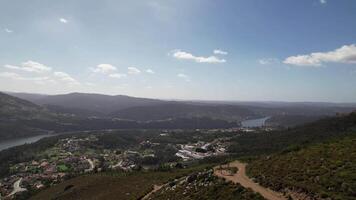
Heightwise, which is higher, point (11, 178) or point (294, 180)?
point (294, 180)

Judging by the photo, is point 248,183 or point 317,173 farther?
point 248,183

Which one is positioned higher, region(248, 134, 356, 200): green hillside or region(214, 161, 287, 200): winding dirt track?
region(248, 134, 356, 200): green hillside

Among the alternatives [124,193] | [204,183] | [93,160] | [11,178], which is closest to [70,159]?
[93,160]

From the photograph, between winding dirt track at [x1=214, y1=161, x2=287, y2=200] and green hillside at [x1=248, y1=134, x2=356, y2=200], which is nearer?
green hillside at [x1=248, y1=134, x2=356, y2=200]

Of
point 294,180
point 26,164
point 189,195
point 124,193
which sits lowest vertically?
point 26,164

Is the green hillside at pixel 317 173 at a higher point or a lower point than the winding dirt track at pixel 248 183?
higher

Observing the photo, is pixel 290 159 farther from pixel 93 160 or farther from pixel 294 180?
pixel 93 160

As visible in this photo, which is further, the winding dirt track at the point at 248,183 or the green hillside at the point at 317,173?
the winding dirt track at the point at 248,183

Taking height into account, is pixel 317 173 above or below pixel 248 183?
above
